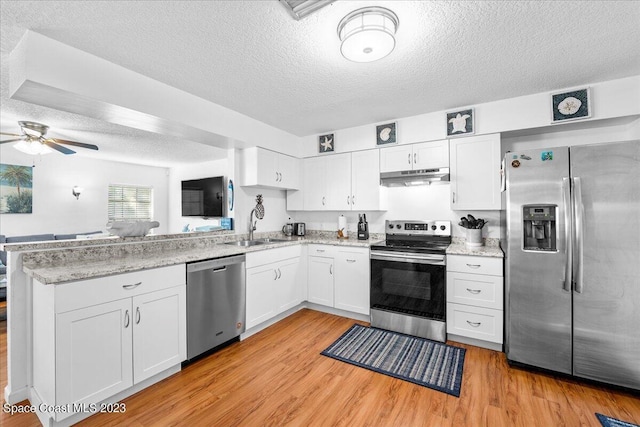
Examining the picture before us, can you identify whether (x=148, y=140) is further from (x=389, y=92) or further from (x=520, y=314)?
(x=520, y=314)

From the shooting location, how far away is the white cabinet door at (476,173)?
281 centimetres

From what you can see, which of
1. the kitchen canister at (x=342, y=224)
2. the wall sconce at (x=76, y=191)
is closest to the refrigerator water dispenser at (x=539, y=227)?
the kitchen canister at (x=342, y=224)

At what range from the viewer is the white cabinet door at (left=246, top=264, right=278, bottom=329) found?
2.84m

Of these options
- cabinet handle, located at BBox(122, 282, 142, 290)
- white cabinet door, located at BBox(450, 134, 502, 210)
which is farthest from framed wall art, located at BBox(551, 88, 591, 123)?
cabinet handle, located at BBox(122, 282, 142, 290)

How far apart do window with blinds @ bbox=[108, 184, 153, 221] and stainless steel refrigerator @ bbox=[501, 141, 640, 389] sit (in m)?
7.00

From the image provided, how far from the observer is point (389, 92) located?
2.57m

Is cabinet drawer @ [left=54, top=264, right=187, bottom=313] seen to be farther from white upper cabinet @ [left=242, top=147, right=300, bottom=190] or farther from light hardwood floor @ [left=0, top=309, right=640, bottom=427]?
white upper cabinet @ [left=242, top=147, right=300, bottom=190]

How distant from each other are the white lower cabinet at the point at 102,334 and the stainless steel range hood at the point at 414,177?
8.10ft

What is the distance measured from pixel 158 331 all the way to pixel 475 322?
9.15ft

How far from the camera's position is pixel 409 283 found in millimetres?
2852

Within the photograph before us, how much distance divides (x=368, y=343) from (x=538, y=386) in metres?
1.35

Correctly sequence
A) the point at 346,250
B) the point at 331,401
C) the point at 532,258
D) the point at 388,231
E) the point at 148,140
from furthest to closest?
the point at 148,140
the point at 388,231
the point at 346,250
the point at 532,258
the point at 331,401

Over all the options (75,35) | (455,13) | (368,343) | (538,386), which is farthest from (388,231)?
(75,35)

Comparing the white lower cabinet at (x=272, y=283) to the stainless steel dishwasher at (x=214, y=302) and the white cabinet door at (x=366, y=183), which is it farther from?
the white cabinet door at (x=366, y=183)
